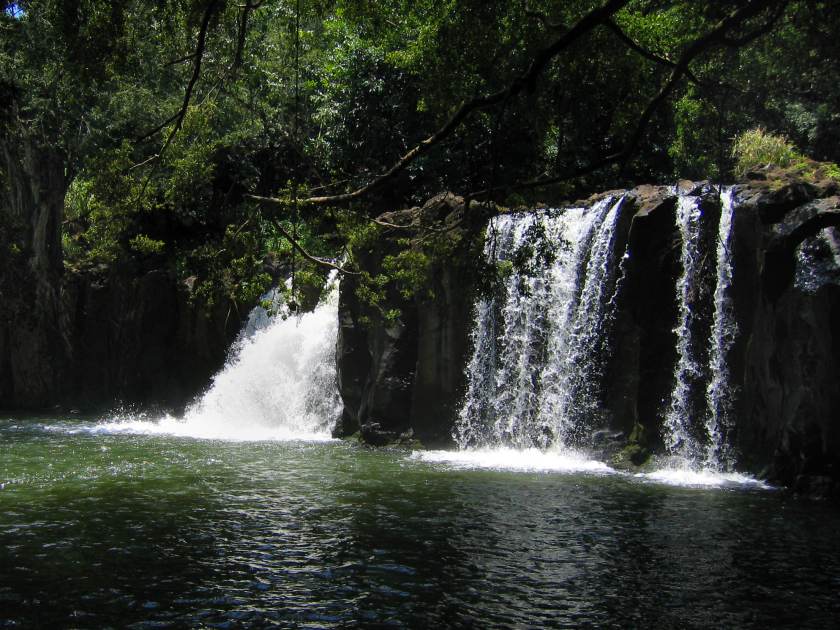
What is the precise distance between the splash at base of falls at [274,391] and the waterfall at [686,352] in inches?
362

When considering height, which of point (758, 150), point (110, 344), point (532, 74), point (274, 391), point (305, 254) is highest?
point (758, 150)

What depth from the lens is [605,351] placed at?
17.8 metres

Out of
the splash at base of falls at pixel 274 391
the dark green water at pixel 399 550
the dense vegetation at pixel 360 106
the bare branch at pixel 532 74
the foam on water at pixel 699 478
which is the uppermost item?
the dense vegetation at pixel 360 106

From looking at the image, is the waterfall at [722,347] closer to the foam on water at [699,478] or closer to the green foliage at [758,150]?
the foam on water at [699,478]

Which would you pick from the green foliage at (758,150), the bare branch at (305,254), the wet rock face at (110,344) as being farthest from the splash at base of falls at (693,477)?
the wet rock face at (110,344)

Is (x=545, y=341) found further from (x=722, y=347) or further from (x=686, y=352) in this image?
(x=722, y=347)

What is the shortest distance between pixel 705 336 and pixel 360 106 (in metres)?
15.7

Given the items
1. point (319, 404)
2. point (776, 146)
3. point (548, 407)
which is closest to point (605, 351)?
point (548, 407)

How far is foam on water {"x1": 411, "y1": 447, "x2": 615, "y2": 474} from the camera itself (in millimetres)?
16328

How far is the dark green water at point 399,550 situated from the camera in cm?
781

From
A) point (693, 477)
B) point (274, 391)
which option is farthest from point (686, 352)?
point (274, 391)

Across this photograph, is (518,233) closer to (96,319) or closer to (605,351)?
(605,351)

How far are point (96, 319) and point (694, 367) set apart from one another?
20824 mm

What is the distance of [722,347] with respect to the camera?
53.7 ft
